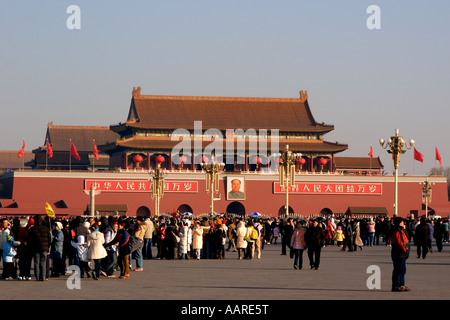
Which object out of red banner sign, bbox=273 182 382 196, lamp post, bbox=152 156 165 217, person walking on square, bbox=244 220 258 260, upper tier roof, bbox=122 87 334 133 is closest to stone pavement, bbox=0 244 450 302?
person walking on square, bbox=244 220 258 260

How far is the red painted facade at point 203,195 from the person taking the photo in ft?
222

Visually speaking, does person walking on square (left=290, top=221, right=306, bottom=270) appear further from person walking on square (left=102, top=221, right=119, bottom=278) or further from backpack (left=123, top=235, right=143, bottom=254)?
person walking on square (left=102, top=221, right=119, bottom=278)

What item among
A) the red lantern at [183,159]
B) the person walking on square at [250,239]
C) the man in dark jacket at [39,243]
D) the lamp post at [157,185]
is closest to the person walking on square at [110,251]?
the man in dark jacket at [39,243]

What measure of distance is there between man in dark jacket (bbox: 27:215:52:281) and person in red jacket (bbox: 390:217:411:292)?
20.7ft

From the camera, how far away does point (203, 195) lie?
6944 cm

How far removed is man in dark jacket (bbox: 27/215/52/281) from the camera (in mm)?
17312

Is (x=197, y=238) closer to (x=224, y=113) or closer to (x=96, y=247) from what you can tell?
(x=96, y=247)

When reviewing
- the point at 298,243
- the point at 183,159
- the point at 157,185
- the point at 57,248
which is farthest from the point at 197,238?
the point at 183,159

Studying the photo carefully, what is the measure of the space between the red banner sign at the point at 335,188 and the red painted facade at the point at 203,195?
75 millimetres

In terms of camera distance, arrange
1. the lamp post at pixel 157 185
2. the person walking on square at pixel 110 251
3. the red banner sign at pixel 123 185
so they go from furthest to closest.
Result: the red banner sign at pixel 123 185, the lamp post at pixel 157 185, the person walking on square at pixel 110 251

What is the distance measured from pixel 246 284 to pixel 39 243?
3.86m

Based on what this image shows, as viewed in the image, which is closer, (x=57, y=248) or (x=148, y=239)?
(x=57, y=248)

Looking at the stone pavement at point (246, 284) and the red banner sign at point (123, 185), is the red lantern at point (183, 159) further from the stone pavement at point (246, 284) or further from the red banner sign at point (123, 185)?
the stone pavement at point (246, 284)
